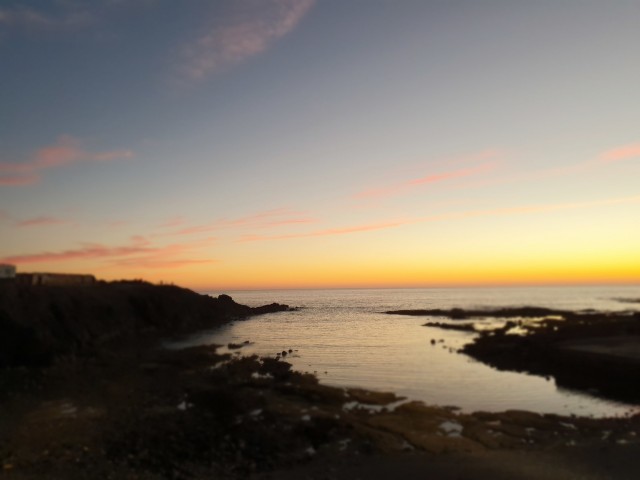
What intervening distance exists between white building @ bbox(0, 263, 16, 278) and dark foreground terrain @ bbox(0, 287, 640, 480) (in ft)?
91.5

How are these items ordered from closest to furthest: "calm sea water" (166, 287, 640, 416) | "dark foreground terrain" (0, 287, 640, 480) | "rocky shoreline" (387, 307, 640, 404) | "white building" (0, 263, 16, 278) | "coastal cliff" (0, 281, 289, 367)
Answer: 1. "dark foreground terrain" (0, 287, 640, 480)
2. "calm sea water" (166, 287, 640, 416)
3. "rocky shoreline" (387, 307, 640, 404)
4. "coastal cliff" (0, 281, 289, 367)
5. "white building" (0, 263, 16, 278)

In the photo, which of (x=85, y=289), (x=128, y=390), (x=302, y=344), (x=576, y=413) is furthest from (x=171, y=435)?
(x=85, y=289)

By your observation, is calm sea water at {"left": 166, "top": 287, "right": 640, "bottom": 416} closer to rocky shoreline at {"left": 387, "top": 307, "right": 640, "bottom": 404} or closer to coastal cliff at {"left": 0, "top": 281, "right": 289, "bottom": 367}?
rocky shoreline at {"left": 387, "top": 307, "right": 640, "bottom": 404}

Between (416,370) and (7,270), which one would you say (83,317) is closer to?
(7,270)

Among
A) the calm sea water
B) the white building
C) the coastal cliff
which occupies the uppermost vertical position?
the white building

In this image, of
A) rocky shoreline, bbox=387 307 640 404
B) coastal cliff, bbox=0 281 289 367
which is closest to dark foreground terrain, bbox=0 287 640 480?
coastal cliff, bbox=0 281 289 367

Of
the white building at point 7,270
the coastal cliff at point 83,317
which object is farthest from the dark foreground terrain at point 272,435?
the white building at point 7,270

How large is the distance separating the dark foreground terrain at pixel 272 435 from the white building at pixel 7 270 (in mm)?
27876

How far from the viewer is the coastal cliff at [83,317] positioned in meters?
38.5

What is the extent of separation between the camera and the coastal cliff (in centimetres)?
3853

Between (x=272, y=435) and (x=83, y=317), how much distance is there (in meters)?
41.6

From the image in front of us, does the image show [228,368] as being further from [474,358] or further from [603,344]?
[603,344]

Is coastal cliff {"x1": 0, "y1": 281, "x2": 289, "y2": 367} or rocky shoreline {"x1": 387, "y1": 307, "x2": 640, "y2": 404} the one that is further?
coastal cliff {"x1": 0, "y1": 281, "x2": 289, "y2": 367}

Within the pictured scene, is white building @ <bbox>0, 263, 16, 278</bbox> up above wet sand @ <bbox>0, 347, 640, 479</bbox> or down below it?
above
